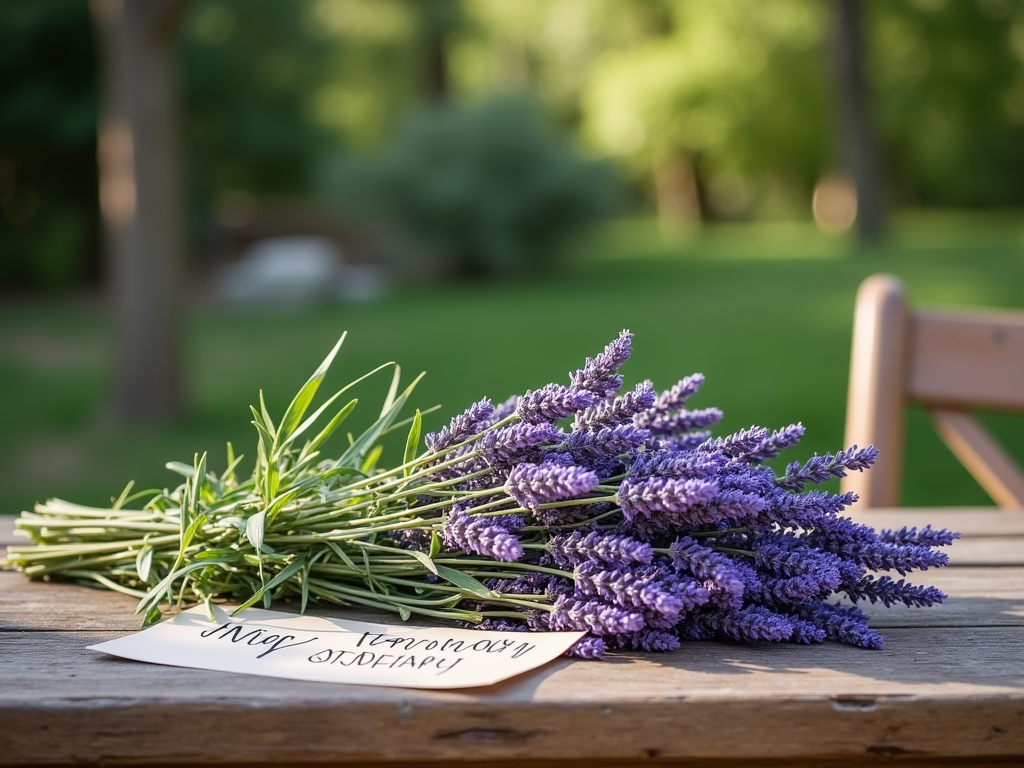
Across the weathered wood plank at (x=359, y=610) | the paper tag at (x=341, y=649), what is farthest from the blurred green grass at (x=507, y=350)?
the paper tag at (x=341, y=649)

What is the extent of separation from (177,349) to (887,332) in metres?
5.28

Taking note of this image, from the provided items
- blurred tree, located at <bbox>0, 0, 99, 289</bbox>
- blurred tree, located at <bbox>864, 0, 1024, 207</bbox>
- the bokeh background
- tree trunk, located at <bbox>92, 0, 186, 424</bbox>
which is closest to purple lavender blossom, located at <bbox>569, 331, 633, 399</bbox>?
the bokeh background

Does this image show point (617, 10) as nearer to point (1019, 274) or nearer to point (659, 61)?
point (659, 61)

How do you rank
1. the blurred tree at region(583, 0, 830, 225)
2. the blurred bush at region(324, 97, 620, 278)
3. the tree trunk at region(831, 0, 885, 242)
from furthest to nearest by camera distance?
1. the blurred tree at region(583, 0, 830, 225)
2. the tree trunk at region(831, 0, 885, 242)
3. the blurred bush at region(324, 97, 620, 278)

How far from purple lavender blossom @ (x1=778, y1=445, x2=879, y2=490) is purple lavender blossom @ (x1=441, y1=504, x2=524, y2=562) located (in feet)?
0.87

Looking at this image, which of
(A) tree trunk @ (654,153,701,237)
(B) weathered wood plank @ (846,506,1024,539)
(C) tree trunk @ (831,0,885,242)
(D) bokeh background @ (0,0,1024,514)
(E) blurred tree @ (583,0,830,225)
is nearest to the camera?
(B) weathered wood plank @ (846,506,1024,539)

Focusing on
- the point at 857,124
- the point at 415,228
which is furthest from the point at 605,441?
the point at 857,124

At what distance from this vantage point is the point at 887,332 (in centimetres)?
193

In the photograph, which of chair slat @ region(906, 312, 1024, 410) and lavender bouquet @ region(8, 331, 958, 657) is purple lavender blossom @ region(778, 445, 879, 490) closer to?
lavender bouquet @ region(8, 331, 958, 657)

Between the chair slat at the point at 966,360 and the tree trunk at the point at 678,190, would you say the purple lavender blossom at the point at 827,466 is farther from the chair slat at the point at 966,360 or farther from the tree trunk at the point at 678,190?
the tree trunk at the point at 678,190

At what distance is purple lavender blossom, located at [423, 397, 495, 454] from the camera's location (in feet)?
3.44

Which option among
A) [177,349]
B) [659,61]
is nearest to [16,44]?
[177,349]

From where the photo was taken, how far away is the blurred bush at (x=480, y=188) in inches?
472

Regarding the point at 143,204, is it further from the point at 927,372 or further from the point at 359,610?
the point at 359,610
